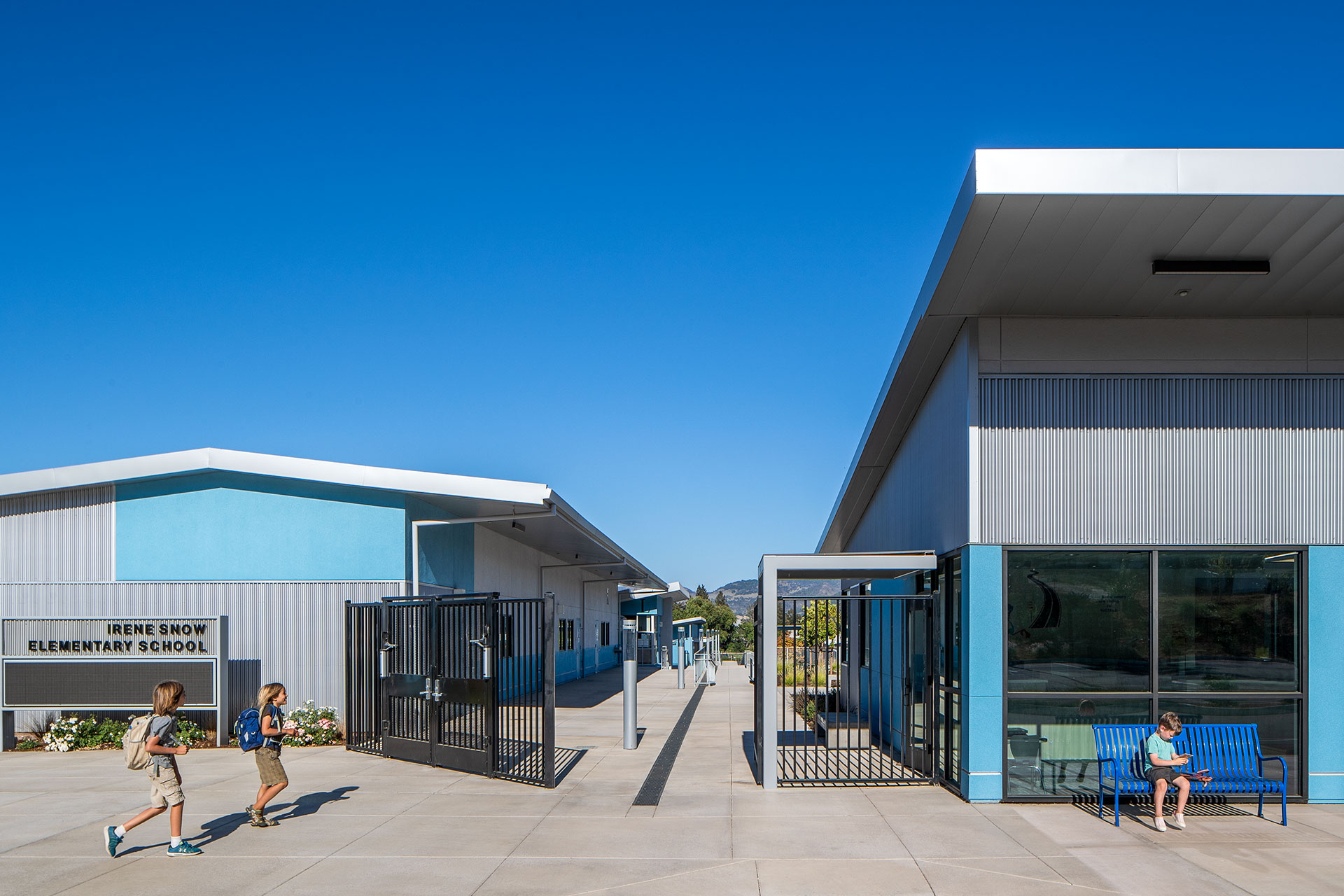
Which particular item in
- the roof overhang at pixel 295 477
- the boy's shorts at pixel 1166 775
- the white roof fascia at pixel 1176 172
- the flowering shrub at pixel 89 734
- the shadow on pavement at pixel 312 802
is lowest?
the flowering shrub at pixel 89 734

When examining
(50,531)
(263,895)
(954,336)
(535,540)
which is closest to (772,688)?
(954,336)

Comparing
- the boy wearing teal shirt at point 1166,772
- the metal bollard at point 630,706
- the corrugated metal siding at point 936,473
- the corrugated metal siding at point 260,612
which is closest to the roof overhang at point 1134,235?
the corrugated metal siding at point 936,473

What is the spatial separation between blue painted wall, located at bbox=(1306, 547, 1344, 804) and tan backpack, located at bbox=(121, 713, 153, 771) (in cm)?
1105

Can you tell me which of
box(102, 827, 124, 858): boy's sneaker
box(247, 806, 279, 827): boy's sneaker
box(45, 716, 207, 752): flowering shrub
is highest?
box(102, 827, 124, 858): boy's sneaker

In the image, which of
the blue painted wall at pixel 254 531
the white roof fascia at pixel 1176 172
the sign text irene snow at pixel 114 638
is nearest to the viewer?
the white roof fascia at pixel 1176 172

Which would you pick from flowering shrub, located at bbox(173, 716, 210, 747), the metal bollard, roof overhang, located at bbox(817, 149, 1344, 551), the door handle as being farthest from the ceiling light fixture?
flowering shrub, located at bbox(173, 716, 210, 747)

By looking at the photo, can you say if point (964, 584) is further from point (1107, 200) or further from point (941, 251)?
point (1107, 200)

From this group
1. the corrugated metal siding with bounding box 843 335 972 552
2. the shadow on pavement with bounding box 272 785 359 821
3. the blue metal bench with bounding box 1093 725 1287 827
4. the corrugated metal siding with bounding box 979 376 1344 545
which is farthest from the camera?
the corrugated metal siding with bounding box 843 335 972 552

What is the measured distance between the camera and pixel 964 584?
11305 millimetres

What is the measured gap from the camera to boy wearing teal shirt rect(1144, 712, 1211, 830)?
32.7ft

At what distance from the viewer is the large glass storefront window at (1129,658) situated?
11.1 meters

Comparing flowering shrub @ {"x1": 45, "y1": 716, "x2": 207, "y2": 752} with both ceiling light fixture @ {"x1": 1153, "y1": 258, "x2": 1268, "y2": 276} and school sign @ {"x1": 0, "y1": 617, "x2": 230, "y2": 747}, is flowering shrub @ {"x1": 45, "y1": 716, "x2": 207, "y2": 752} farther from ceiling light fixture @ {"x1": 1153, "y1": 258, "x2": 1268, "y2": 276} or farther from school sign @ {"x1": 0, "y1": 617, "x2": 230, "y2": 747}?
ceiling light fixture @ {"x1": 1153, "y1": 258, "x2": 1268, "y2": 276}

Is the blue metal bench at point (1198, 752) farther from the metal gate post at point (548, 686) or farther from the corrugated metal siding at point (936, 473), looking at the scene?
the metal gate post at point (548, 686)

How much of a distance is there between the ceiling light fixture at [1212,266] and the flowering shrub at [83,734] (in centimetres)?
1561
